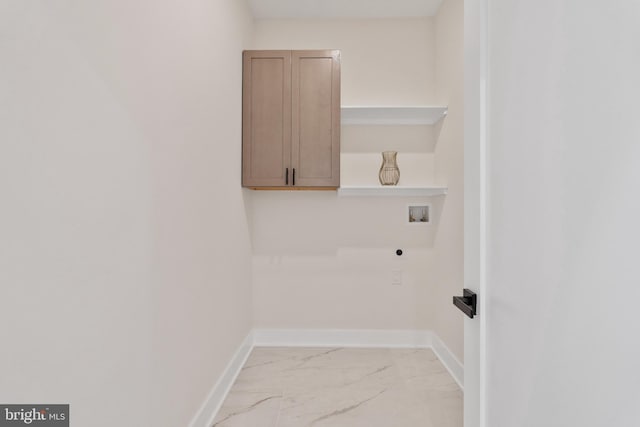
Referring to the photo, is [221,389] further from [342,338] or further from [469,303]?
[469,303]

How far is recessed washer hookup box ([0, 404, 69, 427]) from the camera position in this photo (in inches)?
30.7

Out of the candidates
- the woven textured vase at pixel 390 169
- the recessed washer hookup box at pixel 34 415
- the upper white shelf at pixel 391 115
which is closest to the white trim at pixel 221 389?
the recessed washer hookup box at pixel 34 415

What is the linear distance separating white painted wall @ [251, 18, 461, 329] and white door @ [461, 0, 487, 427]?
2123mm

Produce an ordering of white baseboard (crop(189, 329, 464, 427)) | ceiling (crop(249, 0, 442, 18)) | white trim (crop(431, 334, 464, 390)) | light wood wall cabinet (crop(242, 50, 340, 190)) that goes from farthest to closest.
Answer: white baseboard (crop(189, 329, 464, 427)), ceiling (crop(249, 0, 442, 18)), light wood wall cabinet (crop(242, 50, 340, 190)), white trim (crop(431, 334, 464, 390))

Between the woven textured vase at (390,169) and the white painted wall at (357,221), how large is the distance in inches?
7.5

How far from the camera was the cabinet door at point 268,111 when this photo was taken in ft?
9.02

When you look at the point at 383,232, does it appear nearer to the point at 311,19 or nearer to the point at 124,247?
Answer: the point at 311,19

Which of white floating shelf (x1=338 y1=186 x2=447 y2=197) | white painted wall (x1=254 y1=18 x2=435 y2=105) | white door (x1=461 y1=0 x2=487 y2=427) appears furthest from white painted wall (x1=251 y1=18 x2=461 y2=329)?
white door (x1=461 y1=0 x2=487 y2=427)

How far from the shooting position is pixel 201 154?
1875 millimetres

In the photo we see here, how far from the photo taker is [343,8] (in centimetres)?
297

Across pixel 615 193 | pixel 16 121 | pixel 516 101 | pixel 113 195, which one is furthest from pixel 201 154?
pixel 615 193

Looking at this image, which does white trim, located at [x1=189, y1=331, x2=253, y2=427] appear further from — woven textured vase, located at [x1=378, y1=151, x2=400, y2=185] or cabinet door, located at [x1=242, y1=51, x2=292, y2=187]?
woven textured vase, located at [x1=378, y1=151, x2=400, y2=185]

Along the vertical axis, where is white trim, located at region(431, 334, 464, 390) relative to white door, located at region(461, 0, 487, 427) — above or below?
below

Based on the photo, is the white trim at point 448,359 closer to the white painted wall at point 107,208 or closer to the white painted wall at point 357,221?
the white painted wall at point 357,221
